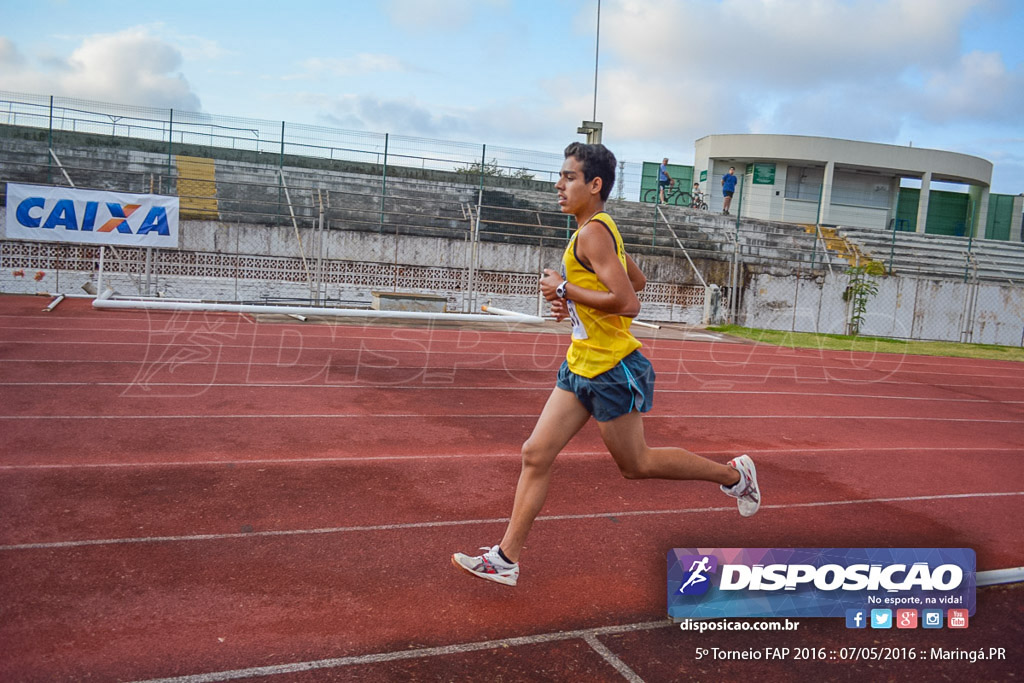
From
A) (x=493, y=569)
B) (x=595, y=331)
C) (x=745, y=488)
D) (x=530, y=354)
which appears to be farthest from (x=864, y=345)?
(x=493, y=569)

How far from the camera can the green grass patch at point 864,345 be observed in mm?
16062

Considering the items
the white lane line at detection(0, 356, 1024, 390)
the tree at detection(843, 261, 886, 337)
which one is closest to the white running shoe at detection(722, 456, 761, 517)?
the white lane line at detection(0, 356, 1024, 390)

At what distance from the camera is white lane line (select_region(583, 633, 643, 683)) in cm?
275

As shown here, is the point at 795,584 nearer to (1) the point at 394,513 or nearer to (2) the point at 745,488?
(2) the point at 745,488

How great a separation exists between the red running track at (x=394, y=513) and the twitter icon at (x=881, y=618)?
72 millimetres

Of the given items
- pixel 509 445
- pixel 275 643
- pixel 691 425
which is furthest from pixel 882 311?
pixel 275 643

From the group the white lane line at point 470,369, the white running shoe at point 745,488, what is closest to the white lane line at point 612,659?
the white running shoe at point 745,488

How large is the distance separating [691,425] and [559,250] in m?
12.9

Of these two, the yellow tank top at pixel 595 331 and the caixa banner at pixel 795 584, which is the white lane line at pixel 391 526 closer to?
the caixa banner at pixel 795 584

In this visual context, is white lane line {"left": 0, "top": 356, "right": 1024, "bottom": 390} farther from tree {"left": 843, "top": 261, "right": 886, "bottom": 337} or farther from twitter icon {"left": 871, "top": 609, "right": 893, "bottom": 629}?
tree {"left": 843, "top": 261, "right": 886, "bottom": 337}

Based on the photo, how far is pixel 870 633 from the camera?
314cm

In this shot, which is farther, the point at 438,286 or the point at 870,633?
the point at 438,286

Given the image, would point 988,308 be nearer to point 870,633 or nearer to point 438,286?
point 438,286

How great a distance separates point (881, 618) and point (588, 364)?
1588 mm
